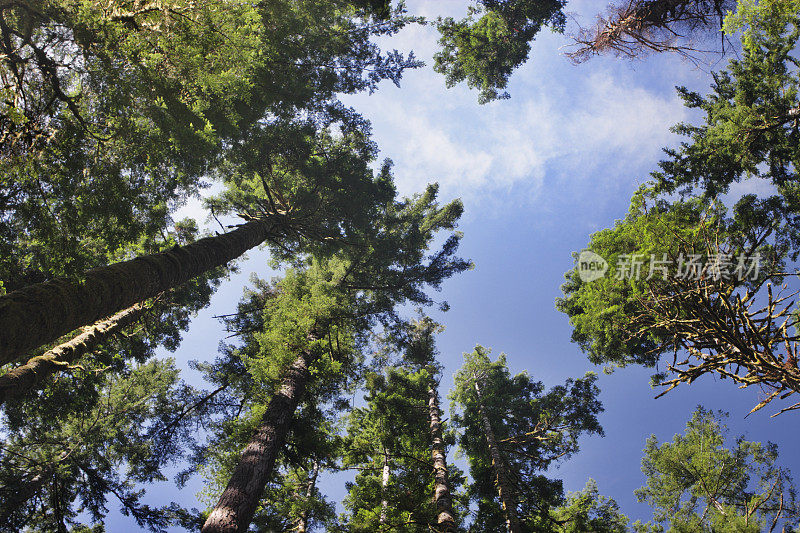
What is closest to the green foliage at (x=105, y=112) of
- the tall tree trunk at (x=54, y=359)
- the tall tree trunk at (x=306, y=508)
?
the tall tree trunk at (x=54, y=359)

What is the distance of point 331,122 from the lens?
12.6m

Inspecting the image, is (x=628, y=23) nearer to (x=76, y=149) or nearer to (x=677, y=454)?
(x=76, y=149)

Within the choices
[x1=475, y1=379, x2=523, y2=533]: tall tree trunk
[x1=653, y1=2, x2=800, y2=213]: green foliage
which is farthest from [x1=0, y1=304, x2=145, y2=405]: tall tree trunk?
[x1=653, y1=2, x2=800, y2=213]: green foliage

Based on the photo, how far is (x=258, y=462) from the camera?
6.49 metres

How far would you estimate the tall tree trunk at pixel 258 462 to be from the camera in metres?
5.51

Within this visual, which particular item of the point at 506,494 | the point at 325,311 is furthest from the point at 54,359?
the point at 506,494

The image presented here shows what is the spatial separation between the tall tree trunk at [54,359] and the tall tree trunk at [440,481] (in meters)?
7.41

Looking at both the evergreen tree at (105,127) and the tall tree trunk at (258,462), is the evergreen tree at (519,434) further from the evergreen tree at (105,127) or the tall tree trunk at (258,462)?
the evergreen tree at (105,127)

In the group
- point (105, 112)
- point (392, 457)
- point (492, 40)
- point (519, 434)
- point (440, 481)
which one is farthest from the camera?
point (492, 40)

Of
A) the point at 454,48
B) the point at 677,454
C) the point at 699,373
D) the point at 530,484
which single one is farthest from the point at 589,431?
the point at 454,48

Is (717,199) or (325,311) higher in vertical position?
(717,199)

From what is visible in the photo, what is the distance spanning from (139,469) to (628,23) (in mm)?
17910

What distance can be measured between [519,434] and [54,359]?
12279 mm

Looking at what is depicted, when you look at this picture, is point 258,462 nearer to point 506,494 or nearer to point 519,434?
point 506,494
